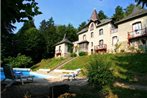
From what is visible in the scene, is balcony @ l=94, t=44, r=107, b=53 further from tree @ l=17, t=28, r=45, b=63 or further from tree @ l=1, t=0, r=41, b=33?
tree @ l=1, t=0, r=41, b=33

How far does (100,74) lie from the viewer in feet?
40.9

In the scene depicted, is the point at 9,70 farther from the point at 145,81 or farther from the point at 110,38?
the point at 110,38

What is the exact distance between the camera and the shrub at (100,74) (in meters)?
12.4

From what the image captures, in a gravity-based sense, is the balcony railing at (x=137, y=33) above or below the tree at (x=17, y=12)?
above

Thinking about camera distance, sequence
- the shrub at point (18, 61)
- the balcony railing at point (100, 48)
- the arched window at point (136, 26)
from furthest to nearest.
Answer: the balcony railing at point (100, 48), the shrub at point (18, 61), the arched window at point (136, 26)

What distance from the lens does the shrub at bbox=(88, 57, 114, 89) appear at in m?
12.4

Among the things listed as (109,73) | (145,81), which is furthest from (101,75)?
(145,81)

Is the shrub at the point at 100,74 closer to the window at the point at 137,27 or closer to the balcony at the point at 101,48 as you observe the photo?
the window at the point at 137,27

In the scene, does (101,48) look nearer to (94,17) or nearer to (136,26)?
(94,17)

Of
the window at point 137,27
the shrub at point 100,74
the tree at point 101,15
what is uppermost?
the tree at point 101,15

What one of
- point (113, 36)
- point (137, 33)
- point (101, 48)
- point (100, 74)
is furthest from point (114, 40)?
point (100, 74)

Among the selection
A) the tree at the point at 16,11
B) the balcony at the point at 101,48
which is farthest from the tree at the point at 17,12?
the balcony at the point at 101,48

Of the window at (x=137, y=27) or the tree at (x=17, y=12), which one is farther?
the window at (x=137, y=27)

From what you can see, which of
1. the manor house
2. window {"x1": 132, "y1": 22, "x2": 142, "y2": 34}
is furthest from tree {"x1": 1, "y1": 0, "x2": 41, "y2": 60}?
window {"x1": 132, "y1": 22, "x2": 142, "y2": 34}
